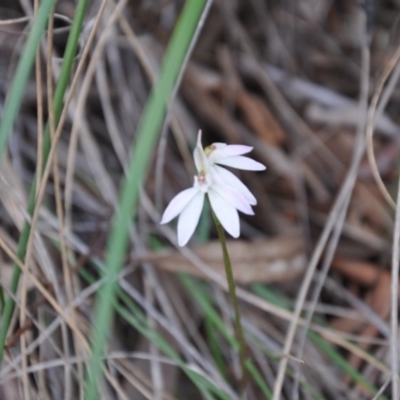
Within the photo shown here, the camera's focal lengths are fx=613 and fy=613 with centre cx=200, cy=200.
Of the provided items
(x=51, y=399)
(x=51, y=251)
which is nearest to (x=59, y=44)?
(x=51, y=251)

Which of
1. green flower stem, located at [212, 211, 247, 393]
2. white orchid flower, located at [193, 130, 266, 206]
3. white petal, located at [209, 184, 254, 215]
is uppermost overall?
white orchid flower, located at [193, 130, 266, 206]

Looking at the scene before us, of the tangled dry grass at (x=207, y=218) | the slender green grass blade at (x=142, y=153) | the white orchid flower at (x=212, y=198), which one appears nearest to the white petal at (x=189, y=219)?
the white orchid flower at (x=212, y=198)

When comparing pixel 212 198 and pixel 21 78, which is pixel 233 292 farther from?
pixel 21 78

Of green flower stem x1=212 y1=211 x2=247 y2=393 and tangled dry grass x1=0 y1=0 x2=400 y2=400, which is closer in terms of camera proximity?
green flower stem x1=212 y1=211 x2=247 y2=393

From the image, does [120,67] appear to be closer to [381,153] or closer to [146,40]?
[146,40]

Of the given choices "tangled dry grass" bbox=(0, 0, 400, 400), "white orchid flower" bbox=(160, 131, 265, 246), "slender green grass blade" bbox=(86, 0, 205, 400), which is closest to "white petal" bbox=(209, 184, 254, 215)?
"white orchid flower" bbox=(160, 131, 265, 246)

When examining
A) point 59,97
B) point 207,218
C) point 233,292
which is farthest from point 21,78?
point 207,218

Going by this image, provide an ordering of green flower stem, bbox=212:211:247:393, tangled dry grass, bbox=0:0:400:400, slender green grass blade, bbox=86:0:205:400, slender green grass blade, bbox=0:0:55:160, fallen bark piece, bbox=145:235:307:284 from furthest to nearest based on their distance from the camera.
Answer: fallen bark piece, bbox=145:235:307:284 < tangled dry grass, bbox=0:0:400:400 < green flower stem, bbox=212:211:247:393 < slender green grass blade, bbox=0:0:55:160 < slender green grass blade, bbox=86:0:205:400

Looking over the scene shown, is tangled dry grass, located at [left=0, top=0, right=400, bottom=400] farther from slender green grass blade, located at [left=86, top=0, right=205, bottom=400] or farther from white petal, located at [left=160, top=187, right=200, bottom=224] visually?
slender green grass blade, located at [left=86, top=0, right=205, bottom=400]
